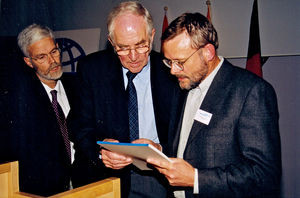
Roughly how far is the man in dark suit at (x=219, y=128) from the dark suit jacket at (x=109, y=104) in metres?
0.26

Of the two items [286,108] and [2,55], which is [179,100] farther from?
[286,108]

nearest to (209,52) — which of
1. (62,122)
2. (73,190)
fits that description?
(73,190)

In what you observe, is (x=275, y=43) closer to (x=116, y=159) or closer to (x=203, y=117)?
(x=203, y=117)

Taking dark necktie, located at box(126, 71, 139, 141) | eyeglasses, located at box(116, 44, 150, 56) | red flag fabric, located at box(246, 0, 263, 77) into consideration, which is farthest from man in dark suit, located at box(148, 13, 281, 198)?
red flag fabric, located at box(246, 0, 263, 77)

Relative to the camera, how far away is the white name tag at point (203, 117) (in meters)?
1.56

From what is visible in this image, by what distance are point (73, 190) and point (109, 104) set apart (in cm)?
97

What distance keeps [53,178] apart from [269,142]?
1.86 meters

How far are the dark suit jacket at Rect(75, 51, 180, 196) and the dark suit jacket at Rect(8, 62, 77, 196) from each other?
58 centimetres

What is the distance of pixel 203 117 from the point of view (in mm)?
1572

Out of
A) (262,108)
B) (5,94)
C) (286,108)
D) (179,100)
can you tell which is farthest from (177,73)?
(286,108)

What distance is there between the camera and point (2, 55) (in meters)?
2.85

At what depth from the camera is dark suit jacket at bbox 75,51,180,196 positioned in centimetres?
196

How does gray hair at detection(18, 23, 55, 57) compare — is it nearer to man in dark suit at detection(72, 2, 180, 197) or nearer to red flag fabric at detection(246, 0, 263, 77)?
man in dark suit at detection(72, 2, 180, 197)

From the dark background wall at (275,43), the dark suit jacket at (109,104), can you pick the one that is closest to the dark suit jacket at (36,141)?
the dark suit jacket at (109,104)
